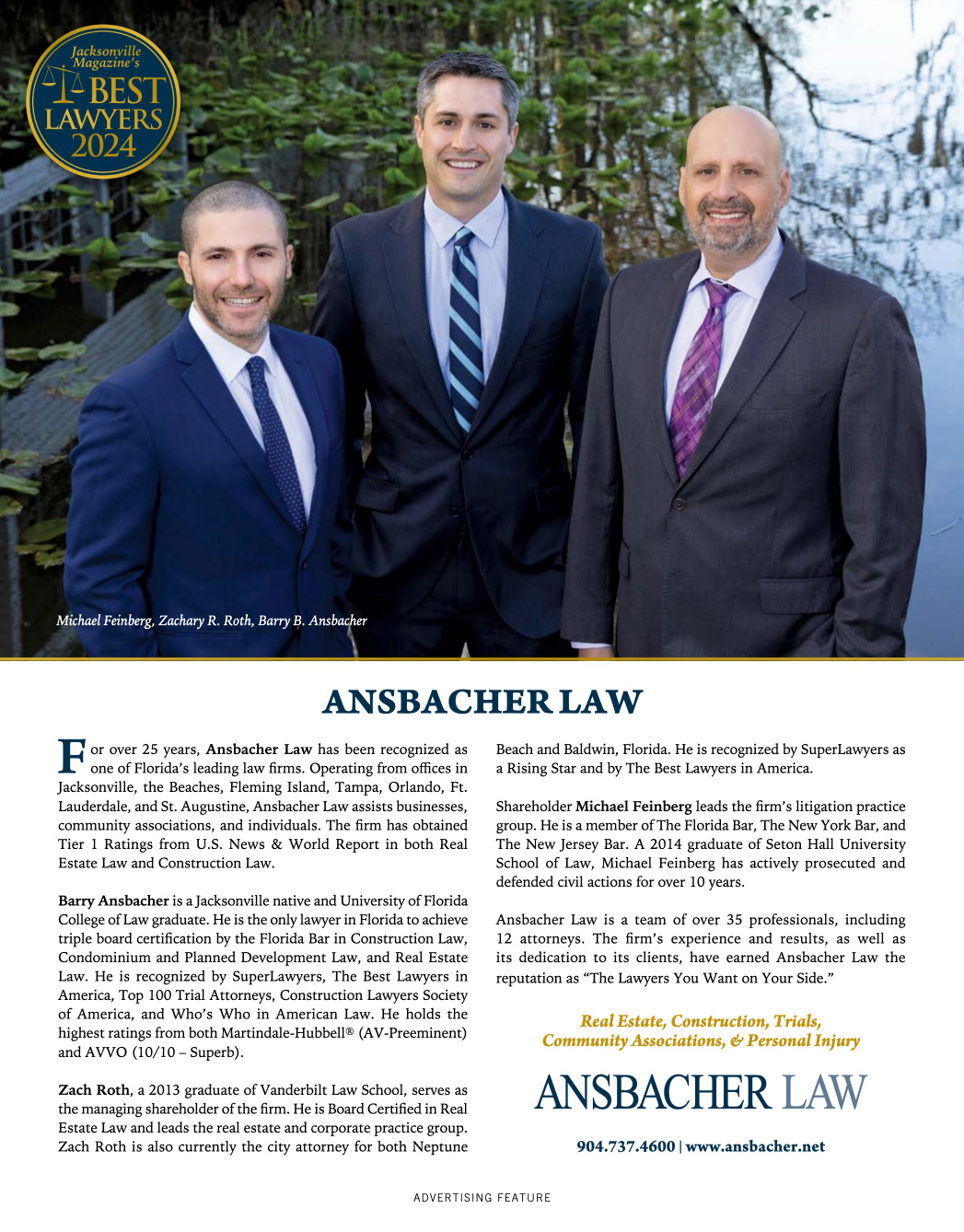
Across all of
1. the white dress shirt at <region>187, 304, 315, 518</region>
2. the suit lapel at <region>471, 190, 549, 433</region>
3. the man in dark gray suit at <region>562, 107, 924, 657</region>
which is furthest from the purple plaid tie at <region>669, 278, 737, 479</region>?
the white dress shirt at <region>187, 304, 315, 518</region>

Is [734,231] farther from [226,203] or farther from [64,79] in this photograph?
[64,79]

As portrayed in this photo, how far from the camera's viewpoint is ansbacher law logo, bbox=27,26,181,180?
309cm

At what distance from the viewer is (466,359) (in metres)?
2.22

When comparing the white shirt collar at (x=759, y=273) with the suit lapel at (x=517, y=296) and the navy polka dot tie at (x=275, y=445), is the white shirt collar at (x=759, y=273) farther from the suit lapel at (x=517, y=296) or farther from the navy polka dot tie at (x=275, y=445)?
the navy polka dot tie at (x=275, y=445)

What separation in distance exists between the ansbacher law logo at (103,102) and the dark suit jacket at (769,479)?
152 cm

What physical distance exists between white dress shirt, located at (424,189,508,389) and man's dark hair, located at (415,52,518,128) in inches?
5.3

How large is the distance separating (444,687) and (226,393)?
1.80 ft

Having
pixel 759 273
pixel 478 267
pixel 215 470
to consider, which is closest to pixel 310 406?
pixel 215 470

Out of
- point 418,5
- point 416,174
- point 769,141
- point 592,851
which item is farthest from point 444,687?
point 418,5

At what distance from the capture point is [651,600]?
6.91 ft

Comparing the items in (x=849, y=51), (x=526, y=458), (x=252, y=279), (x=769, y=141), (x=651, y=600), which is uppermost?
(x=849, y=51)

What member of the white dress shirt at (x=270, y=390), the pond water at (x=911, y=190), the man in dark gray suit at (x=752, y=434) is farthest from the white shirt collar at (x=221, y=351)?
the pond water at (x=911, y=190)

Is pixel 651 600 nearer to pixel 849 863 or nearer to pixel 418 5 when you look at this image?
pixel 849 863

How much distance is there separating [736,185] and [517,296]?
0.41 metres
